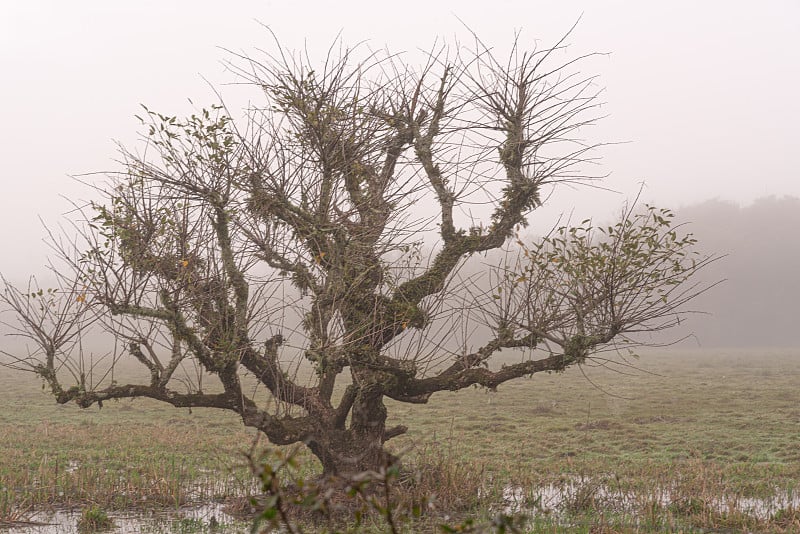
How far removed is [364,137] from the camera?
1200cm

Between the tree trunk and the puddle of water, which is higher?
the tree trunk

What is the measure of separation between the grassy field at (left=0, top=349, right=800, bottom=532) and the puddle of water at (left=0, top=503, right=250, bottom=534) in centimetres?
27

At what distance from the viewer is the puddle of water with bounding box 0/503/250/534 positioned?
11.2m

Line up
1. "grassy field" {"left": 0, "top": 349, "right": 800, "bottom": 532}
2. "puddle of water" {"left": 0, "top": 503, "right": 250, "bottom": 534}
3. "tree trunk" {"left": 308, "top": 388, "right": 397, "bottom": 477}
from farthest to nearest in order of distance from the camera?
"tree trunk" {"left": 308, "top": 388, "right": 397, "bottom": 477} < "grassy field" {"left": 0, "top": 349, "right": 800, "bottom": 532} < "puddle of water" {"left": 0, "top": 503, "right": 250, "bottom": 534}

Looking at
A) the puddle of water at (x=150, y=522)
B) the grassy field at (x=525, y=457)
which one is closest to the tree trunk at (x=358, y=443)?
the grassy field at (x=525, y=457)

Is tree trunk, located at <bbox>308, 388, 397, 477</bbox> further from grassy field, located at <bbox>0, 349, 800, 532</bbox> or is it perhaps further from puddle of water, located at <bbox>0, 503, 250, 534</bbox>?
puddle of water, located at <bbox>0, 503, 250, 534</bbox>

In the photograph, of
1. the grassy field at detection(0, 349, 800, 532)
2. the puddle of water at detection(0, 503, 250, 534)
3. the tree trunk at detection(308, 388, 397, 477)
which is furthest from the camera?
the tree trunk at detection(308, 388, 397, 477)

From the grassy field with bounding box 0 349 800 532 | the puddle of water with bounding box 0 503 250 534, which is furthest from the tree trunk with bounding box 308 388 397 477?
the puddle of water with bounding box 0 503 250 534

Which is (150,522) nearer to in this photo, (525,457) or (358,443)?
(358,443)

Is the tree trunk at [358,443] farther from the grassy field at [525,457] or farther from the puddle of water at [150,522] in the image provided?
Answer: the puddle of water at [150,522]

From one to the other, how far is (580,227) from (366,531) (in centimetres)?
618

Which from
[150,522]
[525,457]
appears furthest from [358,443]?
[525,457]

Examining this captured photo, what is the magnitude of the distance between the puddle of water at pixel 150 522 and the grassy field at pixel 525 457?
274 millimetres

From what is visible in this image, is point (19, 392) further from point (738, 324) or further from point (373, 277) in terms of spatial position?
point (738, 324)
